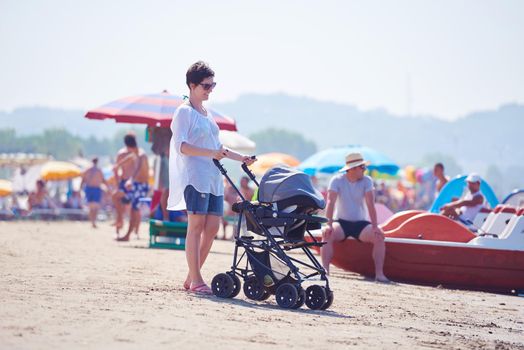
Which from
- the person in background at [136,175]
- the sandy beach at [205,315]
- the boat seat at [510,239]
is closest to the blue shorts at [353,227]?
the sandy beach at [205,315]

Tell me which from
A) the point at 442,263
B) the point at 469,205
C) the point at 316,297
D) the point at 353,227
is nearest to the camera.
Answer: the point at 316,297

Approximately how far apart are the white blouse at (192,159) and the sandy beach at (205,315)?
86 cm

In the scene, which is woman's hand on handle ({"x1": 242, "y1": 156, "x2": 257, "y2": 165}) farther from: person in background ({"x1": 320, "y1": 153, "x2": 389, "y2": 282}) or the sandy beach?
person in background ({"x1": 320, "y1": 153, "x2": 389, "y2": 282})

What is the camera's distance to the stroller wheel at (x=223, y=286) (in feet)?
29.3

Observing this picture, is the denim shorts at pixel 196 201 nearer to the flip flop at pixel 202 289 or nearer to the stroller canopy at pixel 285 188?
the stroller canopy at pixel 285 188

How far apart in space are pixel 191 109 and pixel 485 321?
118 inches

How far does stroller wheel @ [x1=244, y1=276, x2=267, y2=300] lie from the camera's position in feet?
29.5

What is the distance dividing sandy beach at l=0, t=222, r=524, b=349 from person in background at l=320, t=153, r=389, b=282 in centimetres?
51

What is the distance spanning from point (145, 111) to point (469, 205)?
498 cm

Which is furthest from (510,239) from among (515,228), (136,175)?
(136,175)

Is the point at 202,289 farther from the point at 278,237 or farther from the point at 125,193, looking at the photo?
the point at 125,193

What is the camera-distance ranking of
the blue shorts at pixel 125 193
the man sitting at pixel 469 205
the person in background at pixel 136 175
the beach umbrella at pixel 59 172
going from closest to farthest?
1. the man sitting at pixel 469 205
2. the person in background at pixel 136 175
3. the blue shorts at pixel 125 193
4. the beach umbrella at pixel 59 172

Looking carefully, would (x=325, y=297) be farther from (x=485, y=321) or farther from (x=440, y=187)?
(x=440, y=187)

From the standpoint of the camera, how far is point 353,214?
42.3 ft
